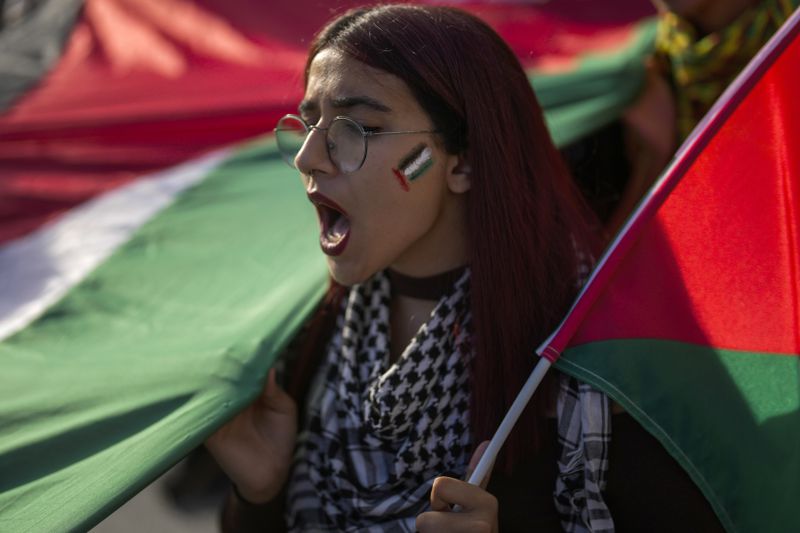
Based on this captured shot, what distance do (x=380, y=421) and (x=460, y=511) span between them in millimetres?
246

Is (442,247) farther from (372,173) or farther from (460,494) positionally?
(460,494)

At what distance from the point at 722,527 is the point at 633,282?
342 millimetres

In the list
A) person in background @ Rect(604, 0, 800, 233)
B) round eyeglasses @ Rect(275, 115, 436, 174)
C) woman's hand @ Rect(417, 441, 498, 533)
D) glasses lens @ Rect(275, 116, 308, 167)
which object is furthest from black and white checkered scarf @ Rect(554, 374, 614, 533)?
person in background @ Rect(604, 0, 800, 233)

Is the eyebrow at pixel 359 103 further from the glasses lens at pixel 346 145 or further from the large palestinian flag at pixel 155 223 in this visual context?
the large palestinian flag at pixel 155 223

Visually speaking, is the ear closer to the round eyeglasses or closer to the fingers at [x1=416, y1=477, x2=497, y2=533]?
the round eyeglasses

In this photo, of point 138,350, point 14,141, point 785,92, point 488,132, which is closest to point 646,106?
point 785,92

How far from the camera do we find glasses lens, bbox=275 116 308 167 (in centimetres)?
143

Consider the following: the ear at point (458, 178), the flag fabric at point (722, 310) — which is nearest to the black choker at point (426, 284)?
the ear at point (458, 178)

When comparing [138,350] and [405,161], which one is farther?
[138,350]

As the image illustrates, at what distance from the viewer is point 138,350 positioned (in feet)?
5.01

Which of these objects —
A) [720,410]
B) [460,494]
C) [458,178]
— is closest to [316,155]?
[458,178]

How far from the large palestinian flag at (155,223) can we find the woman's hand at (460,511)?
1.17 feet

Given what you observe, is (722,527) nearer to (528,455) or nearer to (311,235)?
(528,455)

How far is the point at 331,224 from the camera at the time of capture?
1.38 m
